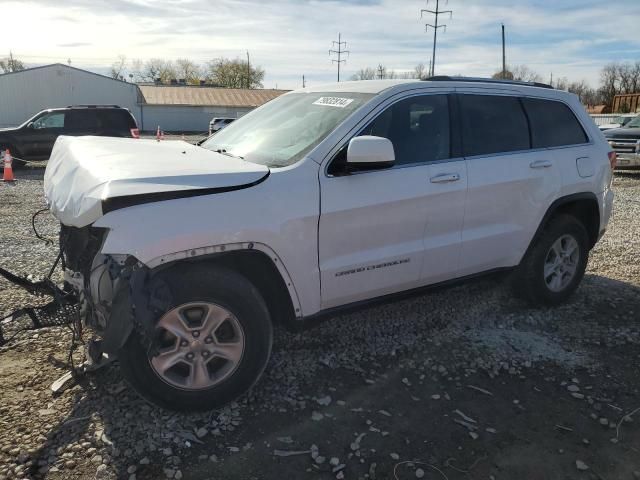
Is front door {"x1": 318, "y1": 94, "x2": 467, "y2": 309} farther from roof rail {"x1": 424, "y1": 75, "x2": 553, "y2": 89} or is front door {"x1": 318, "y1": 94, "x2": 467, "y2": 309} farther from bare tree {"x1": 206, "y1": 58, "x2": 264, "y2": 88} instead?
bare tree {"x1": 206, "y1": 58, "x2": 264, "y2": 88}

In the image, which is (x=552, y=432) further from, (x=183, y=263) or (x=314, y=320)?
(x=183, y=263)

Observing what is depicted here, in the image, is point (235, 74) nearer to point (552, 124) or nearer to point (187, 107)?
point (187, 107)

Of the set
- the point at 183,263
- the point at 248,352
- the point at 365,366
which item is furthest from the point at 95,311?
the point at 365,366

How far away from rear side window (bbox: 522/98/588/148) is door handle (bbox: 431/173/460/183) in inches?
40.2

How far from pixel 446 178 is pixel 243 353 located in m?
1.79

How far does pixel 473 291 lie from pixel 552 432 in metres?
2.11

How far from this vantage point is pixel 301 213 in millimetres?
3096

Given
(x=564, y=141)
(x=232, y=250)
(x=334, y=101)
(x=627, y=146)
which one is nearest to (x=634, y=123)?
(x=627, y=146)

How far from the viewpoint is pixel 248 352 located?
306 centimetres

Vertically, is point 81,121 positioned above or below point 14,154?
above

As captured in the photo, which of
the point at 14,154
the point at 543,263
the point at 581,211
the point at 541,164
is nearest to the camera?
the point at 541,164

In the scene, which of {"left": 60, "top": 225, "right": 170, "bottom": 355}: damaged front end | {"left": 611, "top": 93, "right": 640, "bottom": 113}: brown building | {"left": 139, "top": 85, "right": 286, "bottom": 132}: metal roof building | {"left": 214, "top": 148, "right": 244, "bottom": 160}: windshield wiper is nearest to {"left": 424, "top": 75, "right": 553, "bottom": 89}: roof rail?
{"left": 214, "top": 148, "right": 244, "bottom": 160}: windshield wiper

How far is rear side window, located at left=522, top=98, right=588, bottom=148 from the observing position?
439 centimetres

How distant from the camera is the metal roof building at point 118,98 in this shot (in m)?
44.5
